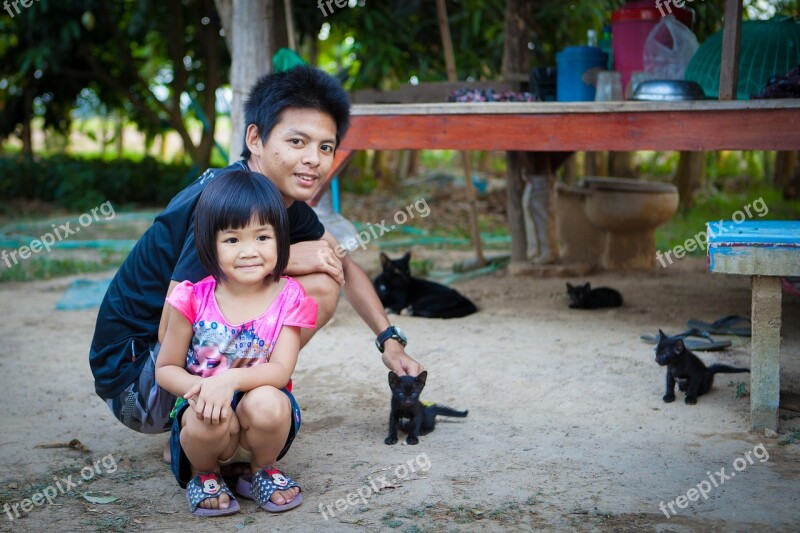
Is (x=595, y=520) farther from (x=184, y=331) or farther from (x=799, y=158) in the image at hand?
(x=799, y=158)

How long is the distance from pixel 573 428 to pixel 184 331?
1.63 meters

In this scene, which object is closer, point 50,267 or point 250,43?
point 250,43

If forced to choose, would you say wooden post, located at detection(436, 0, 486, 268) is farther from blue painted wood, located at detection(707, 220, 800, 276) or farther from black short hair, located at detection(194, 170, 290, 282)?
black short hair, located at detection(194, 170, 290, 282)

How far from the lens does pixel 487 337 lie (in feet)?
15.7

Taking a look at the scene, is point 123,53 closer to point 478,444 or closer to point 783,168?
point 783,168

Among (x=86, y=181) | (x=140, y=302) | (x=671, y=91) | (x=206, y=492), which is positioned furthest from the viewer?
(x=86, y=181)

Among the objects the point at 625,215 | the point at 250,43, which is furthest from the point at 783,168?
the point at 250,43

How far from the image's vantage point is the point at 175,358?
102 inches

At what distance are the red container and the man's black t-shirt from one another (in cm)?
315

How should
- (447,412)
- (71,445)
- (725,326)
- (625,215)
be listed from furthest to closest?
(625,215)
(725,326)
(447,412)
(71,445)

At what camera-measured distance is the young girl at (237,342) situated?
2.51 metres

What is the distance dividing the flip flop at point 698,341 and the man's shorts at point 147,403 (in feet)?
8.46

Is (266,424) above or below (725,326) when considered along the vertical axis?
above

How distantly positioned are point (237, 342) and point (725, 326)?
314cm
